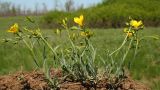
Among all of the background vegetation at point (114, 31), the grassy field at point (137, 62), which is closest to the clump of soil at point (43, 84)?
the grassy field at point (137, 62)

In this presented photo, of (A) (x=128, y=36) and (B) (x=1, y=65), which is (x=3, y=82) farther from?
(B) (x=1, y=65)

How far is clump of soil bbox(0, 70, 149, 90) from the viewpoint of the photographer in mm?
3051

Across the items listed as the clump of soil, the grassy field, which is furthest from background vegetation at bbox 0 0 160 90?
the clump of soil

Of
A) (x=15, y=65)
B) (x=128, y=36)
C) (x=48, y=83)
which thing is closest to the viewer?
(x=48, y=83)

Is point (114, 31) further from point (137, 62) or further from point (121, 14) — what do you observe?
point (137, 62)

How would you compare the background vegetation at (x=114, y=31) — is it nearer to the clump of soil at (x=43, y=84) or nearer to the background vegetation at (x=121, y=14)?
the background vegetation at (x=121, y=14)

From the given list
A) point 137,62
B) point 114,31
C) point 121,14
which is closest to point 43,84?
point 137,62

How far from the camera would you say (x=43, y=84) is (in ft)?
10.1

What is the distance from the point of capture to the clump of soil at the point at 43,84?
3.05m

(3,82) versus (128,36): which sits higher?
(128,36)

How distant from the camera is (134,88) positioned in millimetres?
3229

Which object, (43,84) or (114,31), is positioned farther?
(114,31)

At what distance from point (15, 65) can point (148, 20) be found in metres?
17.4

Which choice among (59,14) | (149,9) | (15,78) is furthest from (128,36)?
(59,14)
